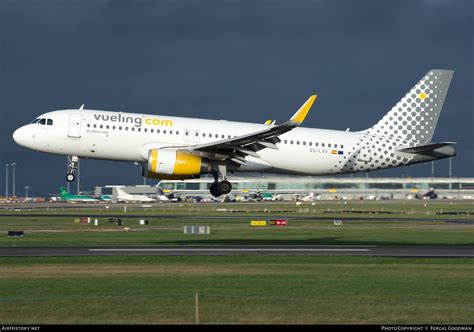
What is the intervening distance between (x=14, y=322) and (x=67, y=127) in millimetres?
30393

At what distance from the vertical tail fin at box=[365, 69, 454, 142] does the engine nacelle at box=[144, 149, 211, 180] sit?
14.2 meters

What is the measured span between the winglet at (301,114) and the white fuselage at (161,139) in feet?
18.7

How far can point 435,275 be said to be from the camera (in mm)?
28297

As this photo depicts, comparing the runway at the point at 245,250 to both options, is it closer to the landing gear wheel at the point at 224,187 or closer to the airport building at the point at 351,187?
the landing gear wheel at the point at 224,187

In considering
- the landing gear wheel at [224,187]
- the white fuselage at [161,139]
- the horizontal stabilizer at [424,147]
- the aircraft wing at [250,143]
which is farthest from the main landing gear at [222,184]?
the horizontal stabilizer at [424,147]

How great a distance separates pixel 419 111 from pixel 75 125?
946 inches

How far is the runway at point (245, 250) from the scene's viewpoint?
115 feet

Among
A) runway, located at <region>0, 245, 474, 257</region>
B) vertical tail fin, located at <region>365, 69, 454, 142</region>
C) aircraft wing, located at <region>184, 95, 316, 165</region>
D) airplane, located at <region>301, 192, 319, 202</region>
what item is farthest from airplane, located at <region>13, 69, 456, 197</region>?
airplane, located at <region>301, 192, 319, 202</region>

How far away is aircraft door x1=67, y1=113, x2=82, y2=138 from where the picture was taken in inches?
1903

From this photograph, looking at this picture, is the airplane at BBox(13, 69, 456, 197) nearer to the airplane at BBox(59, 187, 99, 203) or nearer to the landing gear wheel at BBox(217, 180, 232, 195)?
the landing gear wheel at BBox(217, 180, 232, 195)

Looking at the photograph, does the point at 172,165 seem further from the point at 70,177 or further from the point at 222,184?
the point at 70,177


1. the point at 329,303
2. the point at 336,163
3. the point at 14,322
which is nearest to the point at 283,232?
the point at 336,163

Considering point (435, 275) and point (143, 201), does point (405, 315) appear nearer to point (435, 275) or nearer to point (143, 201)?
point (435, 275)

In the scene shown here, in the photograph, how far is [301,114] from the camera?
44.8 meters
